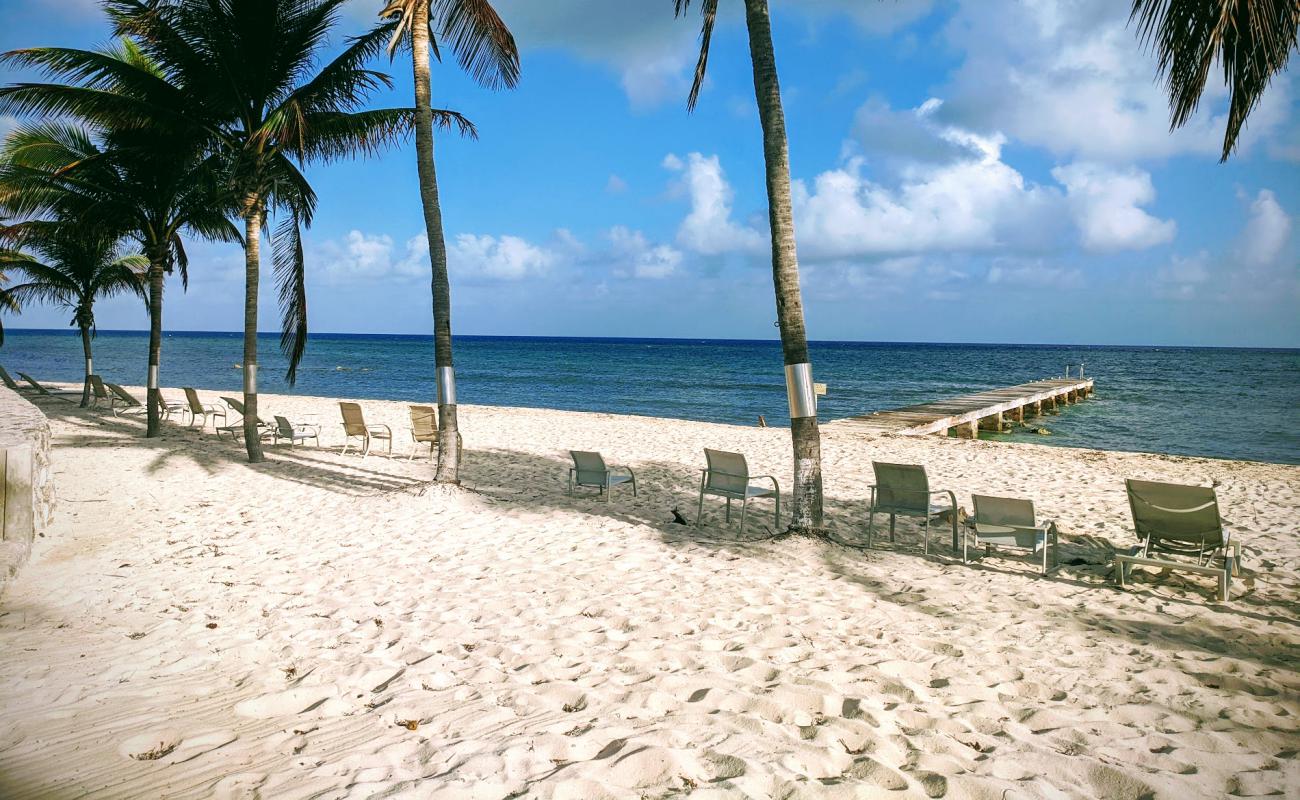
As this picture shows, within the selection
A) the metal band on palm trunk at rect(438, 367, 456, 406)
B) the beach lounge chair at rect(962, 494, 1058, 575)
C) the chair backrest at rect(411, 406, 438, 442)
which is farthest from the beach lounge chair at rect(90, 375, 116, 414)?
the beach lounge chair at rect(962, 494, 1058, 575)

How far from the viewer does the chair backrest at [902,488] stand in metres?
6.45

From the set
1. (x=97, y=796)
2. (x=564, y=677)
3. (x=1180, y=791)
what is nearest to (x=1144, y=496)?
(x=1180, y=791)

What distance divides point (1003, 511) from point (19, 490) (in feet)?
24.9

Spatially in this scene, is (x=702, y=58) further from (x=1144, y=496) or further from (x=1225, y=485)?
(x=1225, y=485)

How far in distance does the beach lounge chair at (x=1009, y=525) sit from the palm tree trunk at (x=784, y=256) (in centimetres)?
138

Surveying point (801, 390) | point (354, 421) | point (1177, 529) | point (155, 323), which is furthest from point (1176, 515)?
point (155, 323)

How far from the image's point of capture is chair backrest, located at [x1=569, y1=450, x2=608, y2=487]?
8242 mm

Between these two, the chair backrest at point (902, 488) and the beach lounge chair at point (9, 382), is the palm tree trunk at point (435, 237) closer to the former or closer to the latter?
the chair backrest at point (902, 488)

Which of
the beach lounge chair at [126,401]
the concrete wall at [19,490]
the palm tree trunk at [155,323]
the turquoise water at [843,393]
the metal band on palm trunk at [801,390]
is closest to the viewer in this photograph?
the concrete wall at [19,490]

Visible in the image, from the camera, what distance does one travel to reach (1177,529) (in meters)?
5.53

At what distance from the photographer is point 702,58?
24.0ft

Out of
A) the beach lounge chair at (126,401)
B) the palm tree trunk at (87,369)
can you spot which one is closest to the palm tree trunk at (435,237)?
the beach lounge chair at (126,401)

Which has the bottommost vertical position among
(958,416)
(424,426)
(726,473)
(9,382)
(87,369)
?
(958,416)

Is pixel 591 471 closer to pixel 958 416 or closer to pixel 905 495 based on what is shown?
pixel 905 495
